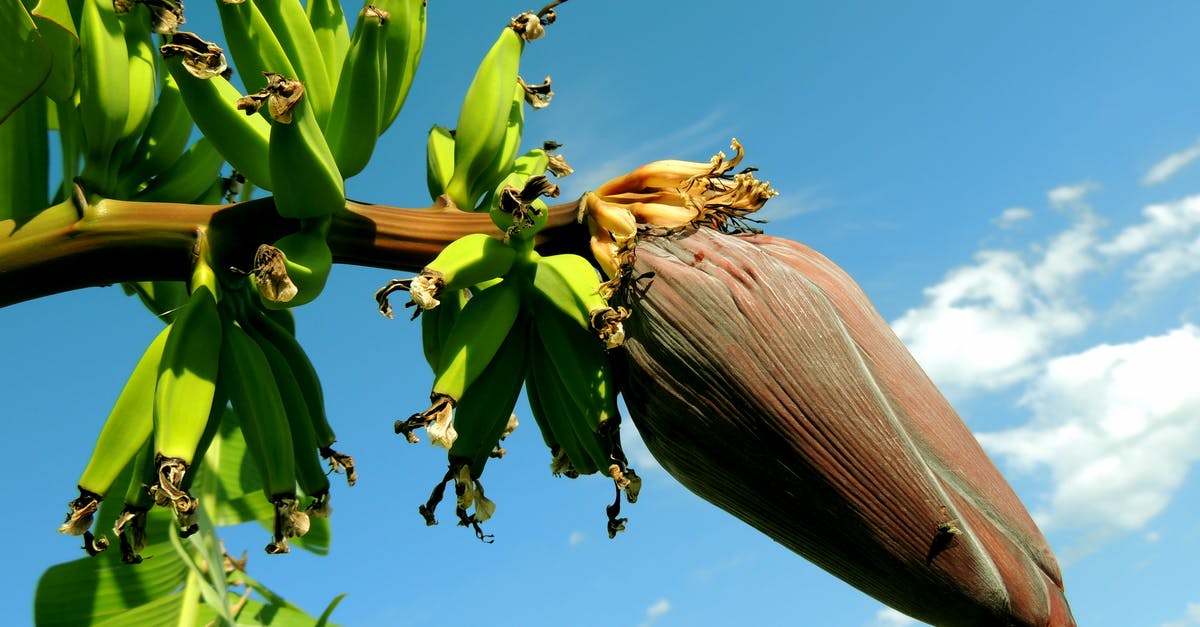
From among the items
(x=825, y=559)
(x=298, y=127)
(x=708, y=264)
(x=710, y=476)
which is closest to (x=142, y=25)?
(x=298, y=127)

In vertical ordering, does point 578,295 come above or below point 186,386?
above

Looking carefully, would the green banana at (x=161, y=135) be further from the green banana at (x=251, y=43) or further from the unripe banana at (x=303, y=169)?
the unripe banana at (x=303, y=169)

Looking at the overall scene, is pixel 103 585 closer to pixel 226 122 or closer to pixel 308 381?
pixel 308 381

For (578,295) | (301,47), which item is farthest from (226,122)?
(578,295)

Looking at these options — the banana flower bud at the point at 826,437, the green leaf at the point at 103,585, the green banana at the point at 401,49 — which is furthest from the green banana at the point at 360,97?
the green leaf at the point at 103,585

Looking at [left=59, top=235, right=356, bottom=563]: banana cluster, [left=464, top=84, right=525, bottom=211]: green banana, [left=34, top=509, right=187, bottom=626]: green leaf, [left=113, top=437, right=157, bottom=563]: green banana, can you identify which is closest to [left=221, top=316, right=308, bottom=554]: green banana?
[left=59, top=235, right=356, bottom=563]: banana cluster

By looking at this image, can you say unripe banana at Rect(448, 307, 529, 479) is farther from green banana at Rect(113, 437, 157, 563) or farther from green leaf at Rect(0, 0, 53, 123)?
green leaf at Rect(0, 0, 53, 123)

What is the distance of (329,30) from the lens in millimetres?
1363

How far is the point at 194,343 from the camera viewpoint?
107 centimetres

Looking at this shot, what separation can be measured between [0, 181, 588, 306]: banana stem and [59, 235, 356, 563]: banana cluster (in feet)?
0.12

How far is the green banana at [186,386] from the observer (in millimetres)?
1009

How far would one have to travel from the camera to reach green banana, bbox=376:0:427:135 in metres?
1.22

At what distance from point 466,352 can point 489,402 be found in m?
0.11

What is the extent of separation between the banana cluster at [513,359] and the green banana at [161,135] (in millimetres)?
430
